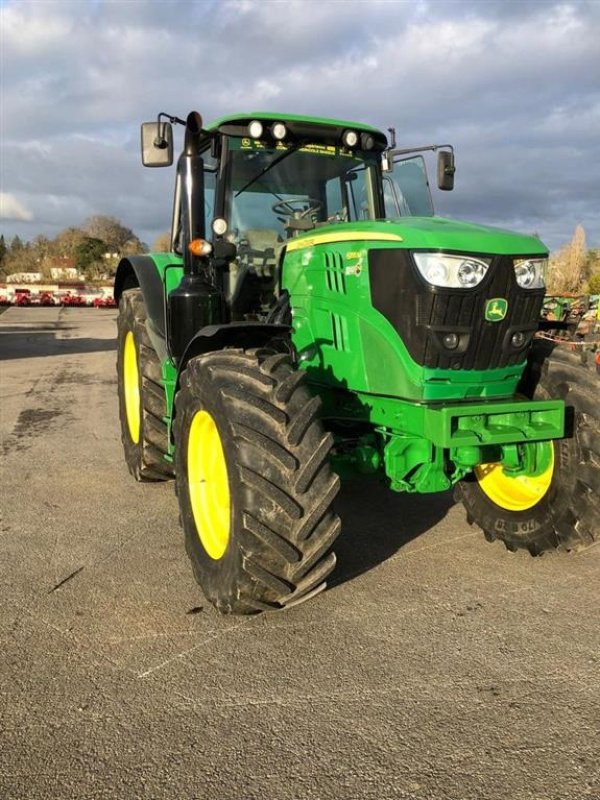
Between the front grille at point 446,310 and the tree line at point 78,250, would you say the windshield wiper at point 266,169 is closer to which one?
the front grille at point 446,310

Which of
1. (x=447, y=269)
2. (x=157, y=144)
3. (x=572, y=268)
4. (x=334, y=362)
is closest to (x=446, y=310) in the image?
(x=447, y=269)

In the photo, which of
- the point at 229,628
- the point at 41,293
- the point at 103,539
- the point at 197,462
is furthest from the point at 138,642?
the point at 41,293

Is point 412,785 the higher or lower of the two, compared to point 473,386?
lower

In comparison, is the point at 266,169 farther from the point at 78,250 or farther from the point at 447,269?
Result: the point at 78,250

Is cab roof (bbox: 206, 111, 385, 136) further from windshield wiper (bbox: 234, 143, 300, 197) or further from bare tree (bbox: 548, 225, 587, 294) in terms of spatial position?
bare tree (bbox: 548, 225, 587, 294)

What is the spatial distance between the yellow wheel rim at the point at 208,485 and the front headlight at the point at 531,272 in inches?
63.0

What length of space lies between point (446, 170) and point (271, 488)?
280 cm

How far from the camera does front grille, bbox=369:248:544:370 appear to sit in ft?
10.3

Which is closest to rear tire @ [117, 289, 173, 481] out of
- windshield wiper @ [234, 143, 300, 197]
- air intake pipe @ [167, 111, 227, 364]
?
air intake pipe @ [167, 111, 227, 364]

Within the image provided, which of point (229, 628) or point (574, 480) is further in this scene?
point (574, 480)

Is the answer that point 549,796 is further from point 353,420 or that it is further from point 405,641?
point 353,420

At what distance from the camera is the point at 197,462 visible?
370 centimetres

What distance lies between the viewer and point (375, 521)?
4535 millimetres

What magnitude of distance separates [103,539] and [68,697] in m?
1.68
